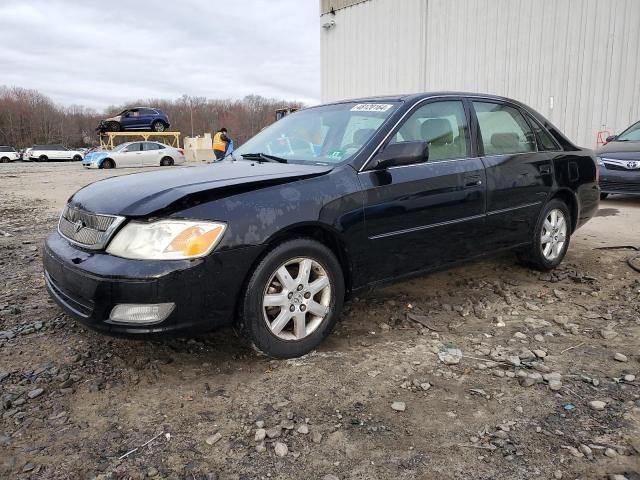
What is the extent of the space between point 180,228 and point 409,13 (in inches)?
603

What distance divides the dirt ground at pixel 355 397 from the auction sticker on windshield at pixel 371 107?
1.40m

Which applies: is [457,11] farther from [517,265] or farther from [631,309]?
[631,309]

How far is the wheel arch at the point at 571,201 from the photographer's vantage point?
178 inches

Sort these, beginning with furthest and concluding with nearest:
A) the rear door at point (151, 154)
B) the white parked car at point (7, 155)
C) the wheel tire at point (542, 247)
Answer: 1. the white parked car at point (7, 155)
2. the rear door at point (151, 154)
3. the wheel tire at point (542, 247)

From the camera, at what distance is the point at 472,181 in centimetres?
362

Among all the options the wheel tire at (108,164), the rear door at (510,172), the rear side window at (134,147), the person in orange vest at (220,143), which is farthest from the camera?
the rear side window at (134,147)

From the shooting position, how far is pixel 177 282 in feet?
7.97

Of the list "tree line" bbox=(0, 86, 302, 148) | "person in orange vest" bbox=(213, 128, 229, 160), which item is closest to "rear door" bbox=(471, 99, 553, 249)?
"person in orange vest" bbox=(213, 128, 229, 160)

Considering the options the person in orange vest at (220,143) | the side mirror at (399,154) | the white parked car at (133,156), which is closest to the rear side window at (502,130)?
the side mirror at (399,154)

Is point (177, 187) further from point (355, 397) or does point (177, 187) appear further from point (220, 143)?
point (220, 143)

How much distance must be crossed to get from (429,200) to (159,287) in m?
1.82

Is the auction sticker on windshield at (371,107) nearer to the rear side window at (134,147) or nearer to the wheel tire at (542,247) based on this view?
the wheel tire at (542,247)

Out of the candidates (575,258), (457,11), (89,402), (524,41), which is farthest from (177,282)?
(457,11)

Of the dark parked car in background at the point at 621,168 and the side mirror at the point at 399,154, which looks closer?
the side mirror at the point at 399,154
